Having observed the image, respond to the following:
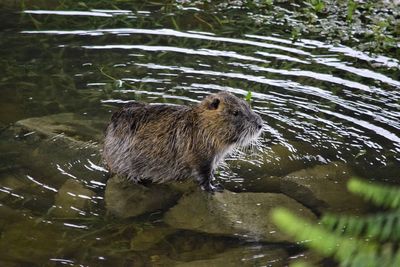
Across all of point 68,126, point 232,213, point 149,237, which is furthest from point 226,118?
point 68,126

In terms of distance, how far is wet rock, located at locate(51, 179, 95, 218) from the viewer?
14.4ft

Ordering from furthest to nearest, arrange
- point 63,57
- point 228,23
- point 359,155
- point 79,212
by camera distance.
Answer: point 228,23 < point 63,57 < point 359,155 < point 79,212

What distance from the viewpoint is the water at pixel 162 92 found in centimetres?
420

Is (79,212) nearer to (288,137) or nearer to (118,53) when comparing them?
(288,137)

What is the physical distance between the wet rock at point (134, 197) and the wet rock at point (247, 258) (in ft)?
2.22

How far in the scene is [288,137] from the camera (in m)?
5.34

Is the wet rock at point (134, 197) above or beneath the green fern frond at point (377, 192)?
beneath

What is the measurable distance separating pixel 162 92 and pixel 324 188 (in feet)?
5.50

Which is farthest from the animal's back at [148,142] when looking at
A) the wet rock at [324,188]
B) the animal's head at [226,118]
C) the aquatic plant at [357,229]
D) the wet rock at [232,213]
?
the aquatic plant at [357,229]

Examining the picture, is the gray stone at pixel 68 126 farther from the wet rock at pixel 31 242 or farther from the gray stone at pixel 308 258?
the gray stone at pixel 308 258

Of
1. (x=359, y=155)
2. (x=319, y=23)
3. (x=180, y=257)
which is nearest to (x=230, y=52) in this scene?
(x=319, y=23)

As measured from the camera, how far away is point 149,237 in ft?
13.7

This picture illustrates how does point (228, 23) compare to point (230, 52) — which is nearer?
point (230, 52)

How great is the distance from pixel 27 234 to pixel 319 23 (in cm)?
434
